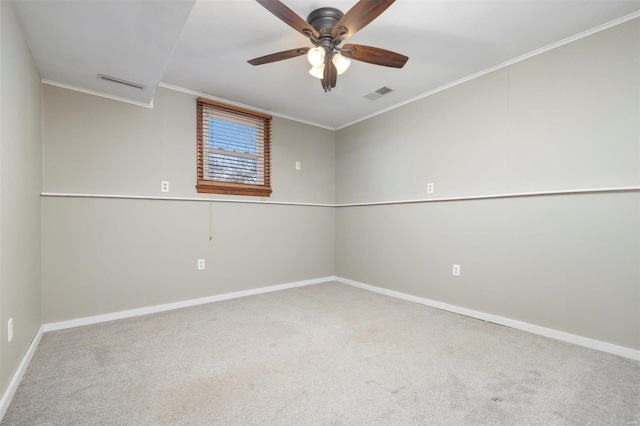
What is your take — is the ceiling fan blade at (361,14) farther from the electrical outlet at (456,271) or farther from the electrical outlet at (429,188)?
the electrical outlet at (456,271)

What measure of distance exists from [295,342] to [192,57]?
2.54 m

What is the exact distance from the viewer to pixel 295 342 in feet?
7.23

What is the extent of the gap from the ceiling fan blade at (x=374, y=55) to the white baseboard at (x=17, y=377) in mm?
2725

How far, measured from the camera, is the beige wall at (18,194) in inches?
57.3

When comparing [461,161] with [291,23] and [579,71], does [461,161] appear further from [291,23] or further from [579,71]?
[291,23]

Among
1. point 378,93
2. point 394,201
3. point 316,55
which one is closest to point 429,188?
point 394,201

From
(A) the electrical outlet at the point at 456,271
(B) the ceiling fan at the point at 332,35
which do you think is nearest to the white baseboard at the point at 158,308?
(A) the electrical outlet at the point at 456,271

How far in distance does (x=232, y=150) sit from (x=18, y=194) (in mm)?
2013

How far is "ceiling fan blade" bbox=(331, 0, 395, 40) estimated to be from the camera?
60.6 inches

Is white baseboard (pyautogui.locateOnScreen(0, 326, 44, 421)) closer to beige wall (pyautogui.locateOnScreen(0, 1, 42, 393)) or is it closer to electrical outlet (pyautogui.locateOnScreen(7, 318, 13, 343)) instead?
beige wall (pyautogui.locateOnScreen(0, 1, 42, 393))

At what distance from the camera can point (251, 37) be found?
2229 millimetres

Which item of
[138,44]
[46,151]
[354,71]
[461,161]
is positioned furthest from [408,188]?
[46,151]

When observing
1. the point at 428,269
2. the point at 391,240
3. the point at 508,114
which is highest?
the point at 508,114

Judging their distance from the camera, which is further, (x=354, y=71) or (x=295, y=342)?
(x=354, y=71)
